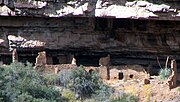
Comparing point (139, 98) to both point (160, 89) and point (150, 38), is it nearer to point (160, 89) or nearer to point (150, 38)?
point (160, 89)

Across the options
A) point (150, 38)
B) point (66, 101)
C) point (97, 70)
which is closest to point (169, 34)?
point (150, 38)

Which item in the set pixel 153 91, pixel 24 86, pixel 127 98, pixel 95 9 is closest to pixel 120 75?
pixel 95 9

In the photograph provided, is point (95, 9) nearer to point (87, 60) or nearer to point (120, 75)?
point (120, 75)

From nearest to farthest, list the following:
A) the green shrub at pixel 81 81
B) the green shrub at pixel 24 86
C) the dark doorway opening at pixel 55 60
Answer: the green shrub at pixel 24 86, the green shrub at pixel 81 81, the dark doorway opening at pixel 55 60

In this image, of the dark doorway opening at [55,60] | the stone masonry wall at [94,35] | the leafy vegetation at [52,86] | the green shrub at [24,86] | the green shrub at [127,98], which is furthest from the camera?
the dark doorway opening at [55,60]

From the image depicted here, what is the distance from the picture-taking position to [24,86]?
32.0m

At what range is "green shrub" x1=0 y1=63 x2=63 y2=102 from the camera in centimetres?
3112

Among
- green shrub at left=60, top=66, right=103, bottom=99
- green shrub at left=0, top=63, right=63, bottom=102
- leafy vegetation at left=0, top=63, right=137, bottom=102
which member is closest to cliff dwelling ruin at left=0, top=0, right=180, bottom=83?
green shrub at left=60, top=66, right=103, bottom=99

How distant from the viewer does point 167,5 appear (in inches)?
1352

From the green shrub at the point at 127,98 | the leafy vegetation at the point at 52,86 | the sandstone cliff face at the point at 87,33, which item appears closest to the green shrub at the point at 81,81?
the leafy vegetation at the point at 52,86

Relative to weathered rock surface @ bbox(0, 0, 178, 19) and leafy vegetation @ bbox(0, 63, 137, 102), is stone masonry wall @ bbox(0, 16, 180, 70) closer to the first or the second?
weathered rock surface @ bbox(0, 0, 178, 19)

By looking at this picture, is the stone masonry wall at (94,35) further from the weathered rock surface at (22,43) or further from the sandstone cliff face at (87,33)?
the weathered rock surface at (22,43)

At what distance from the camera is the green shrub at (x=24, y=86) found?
31.1m

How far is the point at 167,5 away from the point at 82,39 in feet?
14.2
